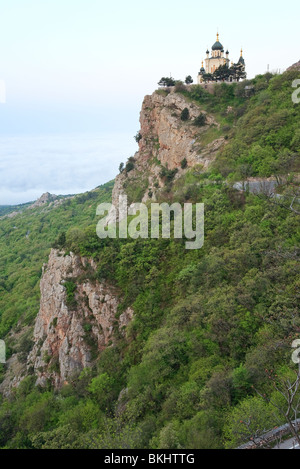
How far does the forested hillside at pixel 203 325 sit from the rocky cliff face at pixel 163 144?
3727 millimetres

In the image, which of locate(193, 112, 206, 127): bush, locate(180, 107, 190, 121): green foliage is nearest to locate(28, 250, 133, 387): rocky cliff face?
locate(193, 112, 206, 127): bush

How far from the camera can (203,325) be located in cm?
1647

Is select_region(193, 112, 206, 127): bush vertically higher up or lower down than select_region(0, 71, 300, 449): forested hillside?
higher up

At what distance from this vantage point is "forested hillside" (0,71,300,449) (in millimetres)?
12414

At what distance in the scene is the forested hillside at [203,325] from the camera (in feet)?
40.7

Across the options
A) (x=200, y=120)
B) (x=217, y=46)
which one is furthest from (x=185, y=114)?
(x=217, y=46)

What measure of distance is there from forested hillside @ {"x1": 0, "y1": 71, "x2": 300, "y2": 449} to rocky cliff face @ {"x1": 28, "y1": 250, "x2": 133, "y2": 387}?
670 millimetres

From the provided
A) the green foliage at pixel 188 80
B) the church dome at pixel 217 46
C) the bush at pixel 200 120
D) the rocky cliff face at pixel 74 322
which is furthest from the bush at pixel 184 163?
the church dome at pixel 217 46

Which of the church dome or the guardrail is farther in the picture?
the church dome

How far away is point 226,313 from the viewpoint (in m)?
15.6

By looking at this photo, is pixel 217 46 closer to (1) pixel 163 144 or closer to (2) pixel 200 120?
(2) pixel 200 120

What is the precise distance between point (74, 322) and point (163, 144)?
25841 millimetres

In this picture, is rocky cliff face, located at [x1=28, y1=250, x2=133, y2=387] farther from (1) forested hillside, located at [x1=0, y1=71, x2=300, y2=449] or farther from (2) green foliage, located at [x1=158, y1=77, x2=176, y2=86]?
(2) green foliage, located at [x1=158, y1=77, x2=176, y2=86]
